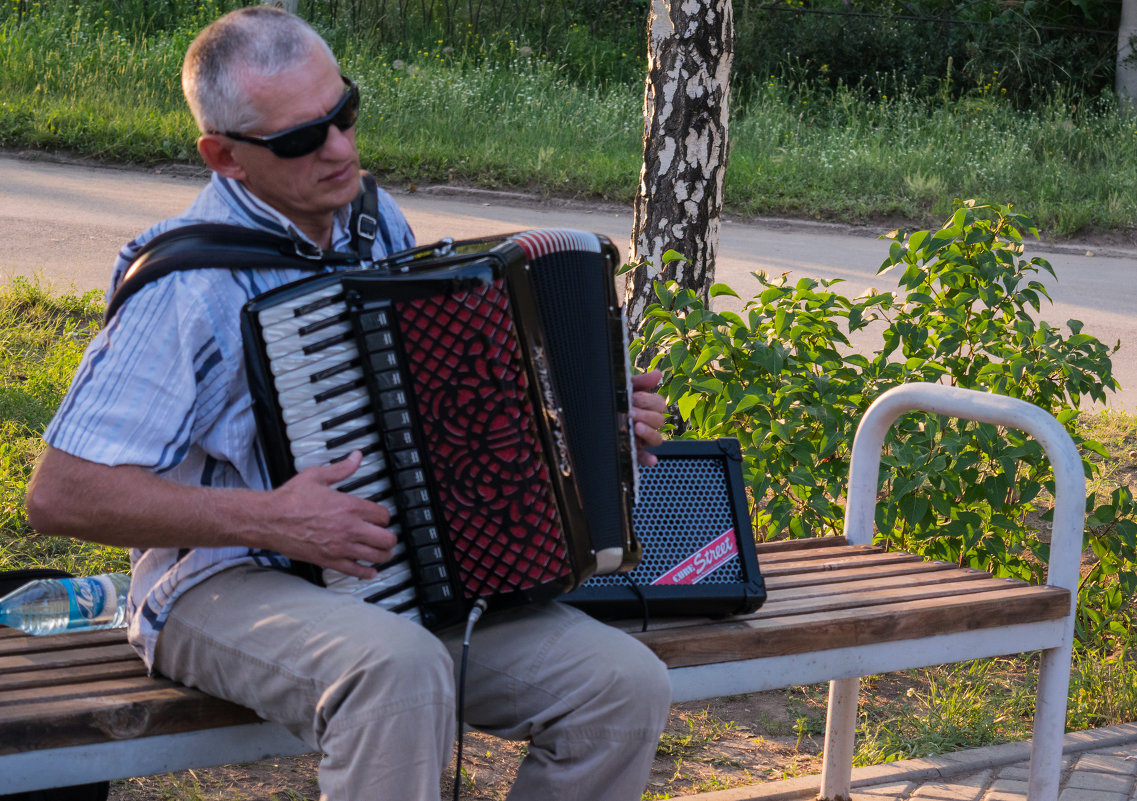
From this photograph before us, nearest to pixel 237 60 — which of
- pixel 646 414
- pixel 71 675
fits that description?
pixel 646 414

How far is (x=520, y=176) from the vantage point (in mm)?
10570

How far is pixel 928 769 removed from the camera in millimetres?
2906

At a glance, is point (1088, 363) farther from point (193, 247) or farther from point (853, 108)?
point (853, 108)

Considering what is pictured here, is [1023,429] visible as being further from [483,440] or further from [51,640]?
[51,640]

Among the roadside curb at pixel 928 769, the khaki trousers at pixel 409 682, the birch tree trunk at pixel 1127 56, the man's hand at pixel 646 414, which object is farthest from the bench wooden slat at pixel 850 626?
the birch tree trunk at pixel 1127 56

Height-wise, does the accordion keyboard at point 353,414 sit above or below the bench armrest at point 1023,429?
above

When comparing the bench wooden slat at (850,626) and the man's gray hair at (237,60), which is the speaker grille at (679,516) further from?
the man's gray hair at (237,60)

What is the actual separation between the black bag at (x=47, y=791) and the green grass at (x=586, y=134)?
8.24 m

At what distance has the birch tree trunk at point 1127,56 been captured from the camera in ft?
45.8

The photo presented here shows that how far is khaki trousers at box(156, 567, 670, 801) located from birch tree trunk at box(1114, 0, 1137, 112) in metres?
13.8

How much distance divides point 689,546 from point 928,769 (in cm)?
95

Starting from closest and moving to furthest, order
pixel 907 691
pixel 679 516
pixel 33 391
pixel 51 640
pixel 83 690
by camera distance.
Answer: pixel 83 690, pixel 51 640, pixel 679 516, pixel 907 691, pixel 33 391

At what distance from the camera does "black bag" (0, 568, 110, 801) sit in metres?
2.14

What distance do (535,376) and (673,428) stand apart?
2177 millimetres
